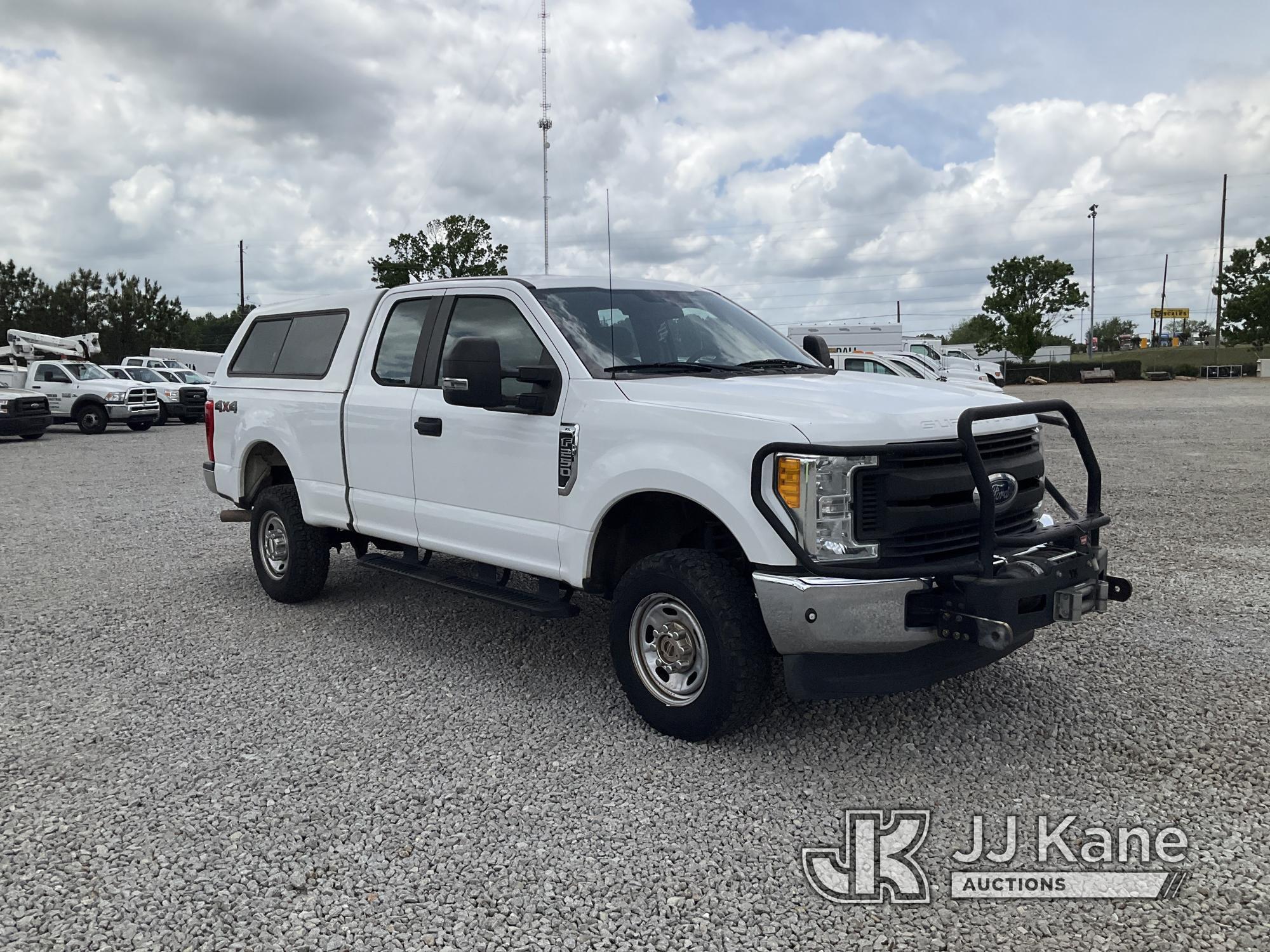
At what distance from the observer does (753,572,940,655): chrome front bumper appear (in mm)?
3652

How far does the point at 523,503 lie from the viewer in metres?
4.79

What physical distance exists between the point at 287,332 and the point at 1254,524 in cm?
852

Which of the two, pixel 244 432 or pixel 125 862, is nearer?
pixel 125 862

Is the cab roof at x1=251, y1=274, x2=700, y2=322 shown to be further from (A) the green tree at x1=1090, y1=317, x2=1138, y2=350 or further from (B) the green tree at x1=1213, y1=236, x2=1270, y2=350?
(A) the green tree at x1=1090, y1=317, x2=1138, y2=350

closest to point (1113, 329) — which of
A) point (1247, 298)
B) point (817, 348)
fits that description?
point (1247, 298)

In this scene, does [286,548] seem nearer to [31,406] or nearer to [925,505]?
[925,505]

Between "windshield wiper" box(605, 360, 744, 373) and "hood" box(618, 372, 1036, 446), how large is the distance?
0.14 m

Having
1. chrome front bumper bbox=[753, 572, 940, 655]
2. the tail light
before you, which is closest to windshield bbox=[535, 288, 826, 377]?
chrome front bumper bbox=[753, 572, 940, 655]

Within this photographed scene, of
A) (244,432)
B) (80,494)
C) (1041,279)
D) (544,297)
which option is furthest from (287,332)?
(1041,279)

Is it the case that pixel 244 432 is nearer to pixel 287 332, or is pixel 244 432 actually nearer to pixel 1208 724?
pixel 287 332

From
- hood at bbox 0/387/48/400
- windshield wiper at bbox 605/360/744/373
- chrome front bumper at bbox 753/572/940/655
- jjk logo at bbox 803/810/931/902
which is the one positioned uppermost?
windshield wiper at bbox 605/360/744/373

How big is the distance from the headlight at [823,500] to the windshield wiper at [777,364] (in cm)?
129

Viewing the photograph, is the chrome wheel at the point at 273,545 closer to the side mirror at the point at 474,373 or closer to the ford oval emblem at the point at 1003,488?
the side mirror at the point at 474,373

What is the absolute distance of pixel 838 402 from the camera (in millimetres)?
3904
